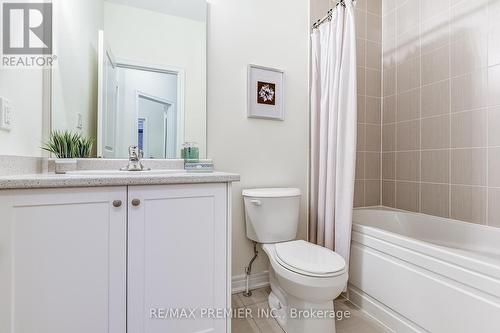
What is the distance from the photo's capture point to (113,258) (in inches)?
36.5

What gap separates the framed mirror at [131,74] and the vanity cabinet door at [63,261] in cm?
63

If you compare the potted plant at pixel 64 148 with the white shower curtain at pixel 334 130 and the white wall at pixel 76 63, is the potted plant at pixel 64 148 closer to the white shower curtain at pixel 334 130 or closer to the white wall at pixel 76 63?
the white wall at pixel 76 63

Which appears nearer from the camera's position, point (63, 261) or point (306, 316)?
point (63, 261)

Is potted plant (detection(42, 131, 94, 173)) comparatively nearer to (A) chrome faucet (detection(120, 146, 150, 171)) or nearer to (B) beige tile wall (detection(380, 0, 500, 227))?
(A) chrome faucet (detection(120, 146, 150, 171))

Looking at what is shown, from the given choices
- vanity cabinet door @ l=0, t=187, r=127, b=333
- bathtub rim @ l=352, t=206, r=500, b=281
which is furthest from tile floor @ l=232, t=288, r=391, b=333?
vanity cabinet door @ l=0, t=187, r=127, b=333

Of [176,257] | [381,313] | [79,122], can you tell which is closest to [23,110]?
[79,122]

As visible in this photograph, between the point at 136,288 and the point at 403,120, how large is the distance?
225 centimetres

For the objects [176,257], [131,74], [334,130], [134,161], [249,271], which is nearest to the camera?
[176,257]

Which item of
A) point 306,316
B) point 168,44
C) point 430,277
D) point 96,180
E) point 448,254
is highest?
point 168,44

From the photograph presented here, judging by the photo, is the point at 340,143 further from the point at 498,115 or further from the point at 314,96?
the point at 498,115

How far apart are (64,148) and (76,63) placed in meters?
0.51

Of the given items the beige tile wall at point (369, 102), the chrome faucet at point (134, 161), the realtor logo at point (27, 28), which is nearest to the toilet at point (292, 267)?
the chrome faucet at point (134, 161)

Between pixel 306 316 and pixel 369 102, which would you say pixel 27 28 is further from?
pixel 369 102

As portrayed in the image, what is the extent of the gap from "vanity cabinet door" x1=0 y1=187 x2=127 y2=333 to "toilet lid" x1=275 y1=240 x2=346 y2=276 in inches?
30.1
